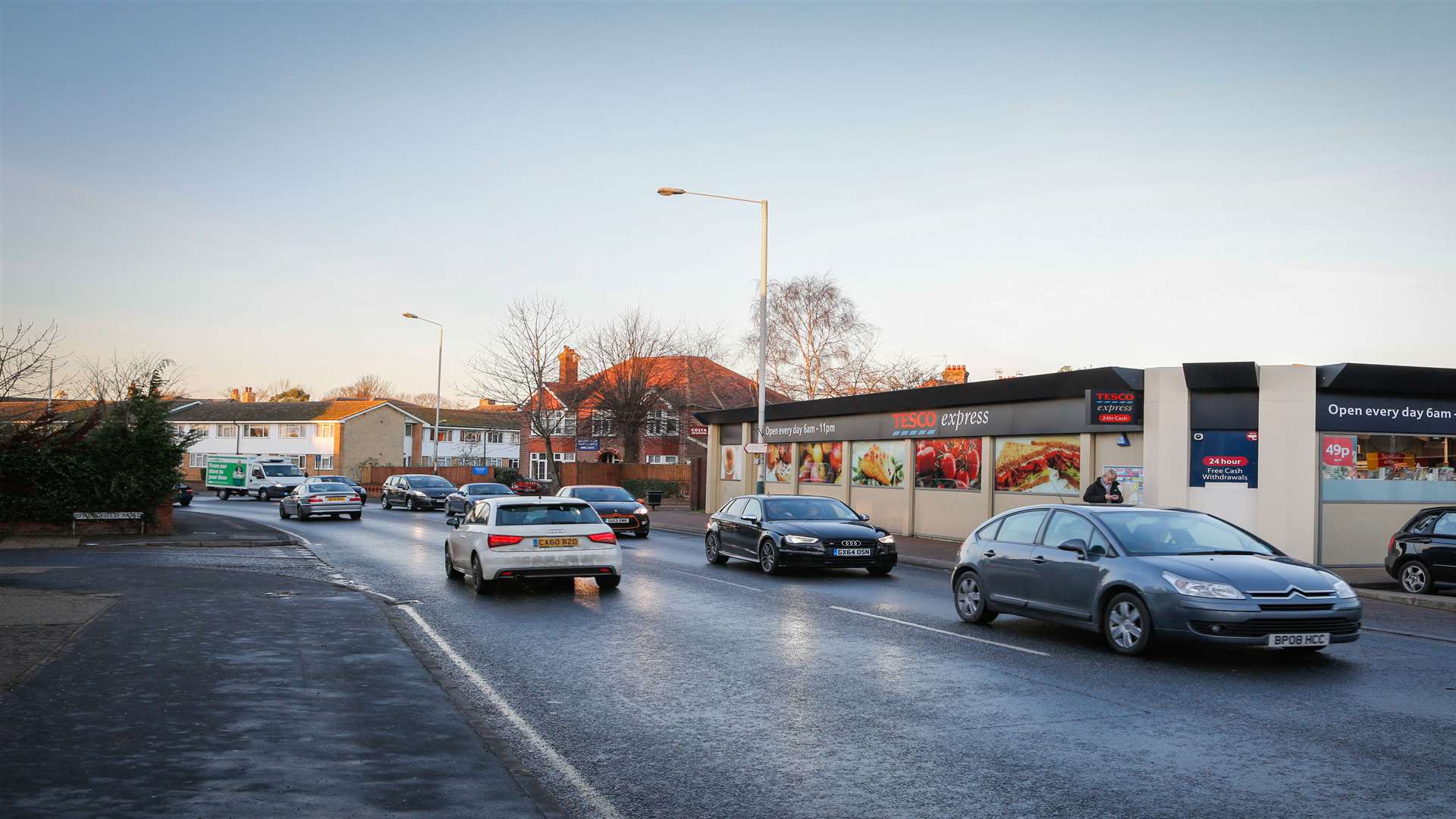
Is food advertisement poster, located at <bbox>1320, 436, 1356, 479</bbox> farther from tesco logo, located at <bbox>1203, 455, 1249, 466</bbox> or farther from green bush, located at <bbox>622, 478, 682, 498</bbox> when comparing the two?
green bush, located at <bbox>622, 478, 682, 498</bbox>

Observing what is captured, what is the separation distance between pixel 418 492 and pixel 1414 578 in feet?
120

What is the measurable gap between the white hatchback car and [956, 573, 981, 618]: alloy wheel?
5.01 meters

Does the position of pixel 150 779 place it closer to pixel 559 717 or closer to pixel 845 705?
pixel 559 717

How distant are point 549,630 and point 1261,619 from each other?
677 cm

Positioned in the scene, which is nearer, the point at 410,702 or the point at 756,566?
the point at 410,702

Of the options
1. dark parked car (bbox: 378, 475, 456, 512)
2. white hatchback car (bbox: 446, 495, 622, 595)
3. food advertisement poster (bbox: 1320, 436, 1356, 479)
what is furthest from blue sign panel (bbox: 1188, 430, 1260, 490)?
dark parked car (bbox: 378, 475, 456, 512)

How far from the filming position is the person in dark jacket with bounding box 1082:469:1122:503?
20734 mm

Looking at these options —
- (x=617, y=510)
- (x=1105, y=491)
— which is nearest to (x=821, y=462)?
(x=617, y=510)

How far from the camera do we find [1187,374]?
70.2 ft

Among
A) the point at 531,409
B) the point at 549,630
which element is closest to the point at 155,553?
the point at 549,630

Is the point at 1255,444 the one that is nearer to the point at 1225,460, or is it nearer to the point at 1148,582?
the point at 1225,460

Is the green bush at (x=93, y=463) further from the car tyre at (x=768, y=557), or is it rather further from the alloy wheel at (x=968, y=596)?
the alloy wheel at (x=968, y=596)

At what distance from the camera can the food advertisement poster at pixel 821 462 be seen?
33375 millimetres

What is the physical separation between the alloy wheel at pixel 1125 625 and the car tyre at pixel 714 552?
35.3 feet
